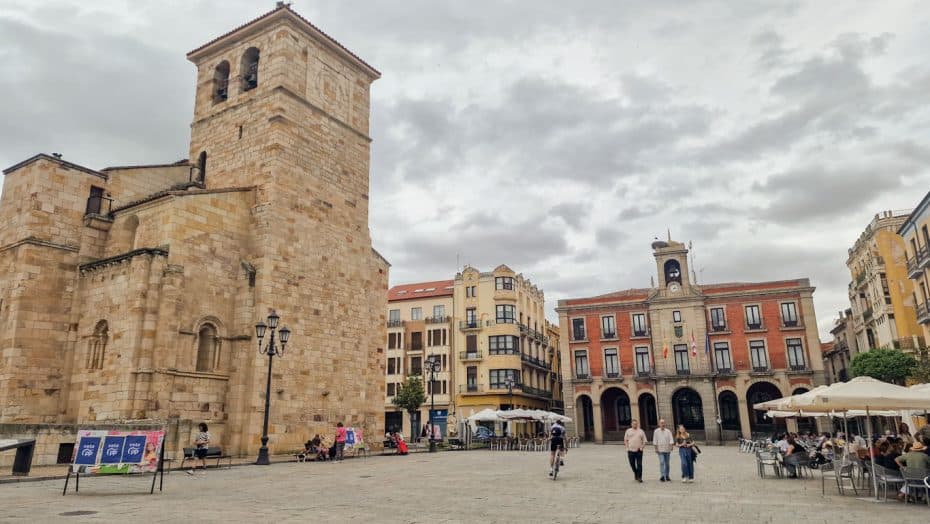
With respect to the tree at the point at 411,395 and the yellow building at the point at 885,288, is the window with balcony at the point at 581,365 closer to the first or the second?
the tree at the point at 411,395

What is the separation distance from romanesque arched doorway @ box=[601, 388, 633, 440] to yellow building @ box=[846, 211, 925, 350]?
19.2 meters

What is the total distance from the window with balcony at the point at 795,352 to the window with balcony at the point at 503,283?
73.2 feet

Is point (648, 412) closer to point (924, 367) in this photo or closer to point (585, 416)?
point (585, 416)

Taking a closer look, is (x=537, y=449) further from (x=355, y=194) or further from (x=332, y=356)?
(x=355, y=194)

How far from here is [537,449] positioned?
33.8 meters

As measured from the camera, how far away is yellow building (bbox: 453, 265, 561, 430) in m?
52.2

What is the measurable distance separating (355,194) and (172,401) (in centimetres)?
1195

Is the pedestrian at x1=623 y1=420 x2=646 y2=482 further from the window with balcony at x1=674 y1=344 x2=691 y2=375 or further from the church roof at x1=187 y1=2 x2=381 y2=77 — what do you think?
the window with balcony at x1=674 y1=344 x2=691 y2=375

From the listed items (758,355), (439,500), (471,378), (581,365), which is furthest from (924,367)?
(471,378)

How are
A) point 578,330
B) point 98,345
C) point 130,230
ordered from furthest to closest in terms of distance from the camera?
point 578,330 < point 130,230 < point 98,345

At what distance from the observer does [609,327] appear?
5172cm

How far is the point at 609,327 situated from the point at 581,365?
3.97 m

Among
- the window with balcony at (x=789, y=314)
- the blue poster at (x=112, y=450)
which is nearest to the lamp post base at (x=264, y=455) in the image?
the blue poster at (x=112, y=450)

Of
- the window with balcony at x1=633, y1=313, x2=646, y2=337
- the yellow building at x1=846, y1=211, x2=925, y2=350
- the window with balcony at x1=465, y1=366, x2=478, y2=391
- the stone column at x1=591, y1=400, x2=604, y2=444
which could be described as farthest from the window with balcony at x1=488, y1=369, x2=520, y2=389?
the yellow building at x1=846, y1=211, x2=925, y2=350
